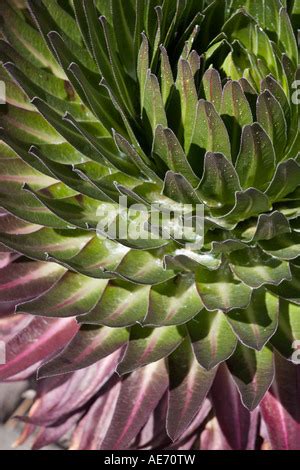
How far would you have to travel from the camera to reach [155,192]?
122cm

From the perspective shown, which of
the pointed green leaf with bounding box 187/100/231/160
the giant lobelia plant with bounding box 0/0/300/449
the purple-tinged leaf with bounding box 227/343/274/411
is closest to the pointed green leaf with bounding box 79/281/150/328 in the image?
the giant lobelia plant with bounding box 0/0/300/449

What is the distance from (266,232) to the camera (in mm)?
1139

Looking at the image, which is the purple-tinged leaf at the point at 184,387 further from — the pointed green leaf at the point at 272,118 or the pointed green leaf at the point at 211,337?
the pointed green leaf at the point at 272,118

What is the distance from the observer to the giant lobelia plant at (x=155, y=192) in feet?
3.69

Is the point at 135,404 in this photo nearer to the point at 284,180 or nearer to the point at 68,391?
the point at 68,391

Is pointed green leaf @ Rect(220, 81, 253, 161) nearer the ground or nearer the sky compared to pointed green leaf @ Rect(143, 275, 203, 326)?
nearer the sky

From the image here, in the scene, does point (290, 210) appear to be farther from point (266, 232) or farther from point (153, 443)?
point (153, 443)

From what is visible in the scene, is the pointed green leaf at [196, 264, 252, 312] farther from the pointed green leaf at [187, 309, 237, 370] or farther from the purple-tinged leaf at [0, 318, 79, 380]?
the purple-tinged leaf at [0, 318, 79, 380]

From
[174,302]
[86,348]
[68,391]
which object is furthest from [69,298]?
[68,391]

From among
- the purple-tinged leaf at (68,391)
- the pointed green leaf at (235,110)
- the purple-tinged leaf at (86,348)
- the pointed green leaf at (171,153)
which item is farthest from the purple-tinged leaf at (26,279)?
the pointed green leaf at (235,110)

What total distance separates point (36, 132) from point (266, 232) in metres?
0.51

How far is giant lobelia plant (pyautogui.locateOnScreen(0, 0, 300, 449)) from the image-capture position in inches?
44.3
